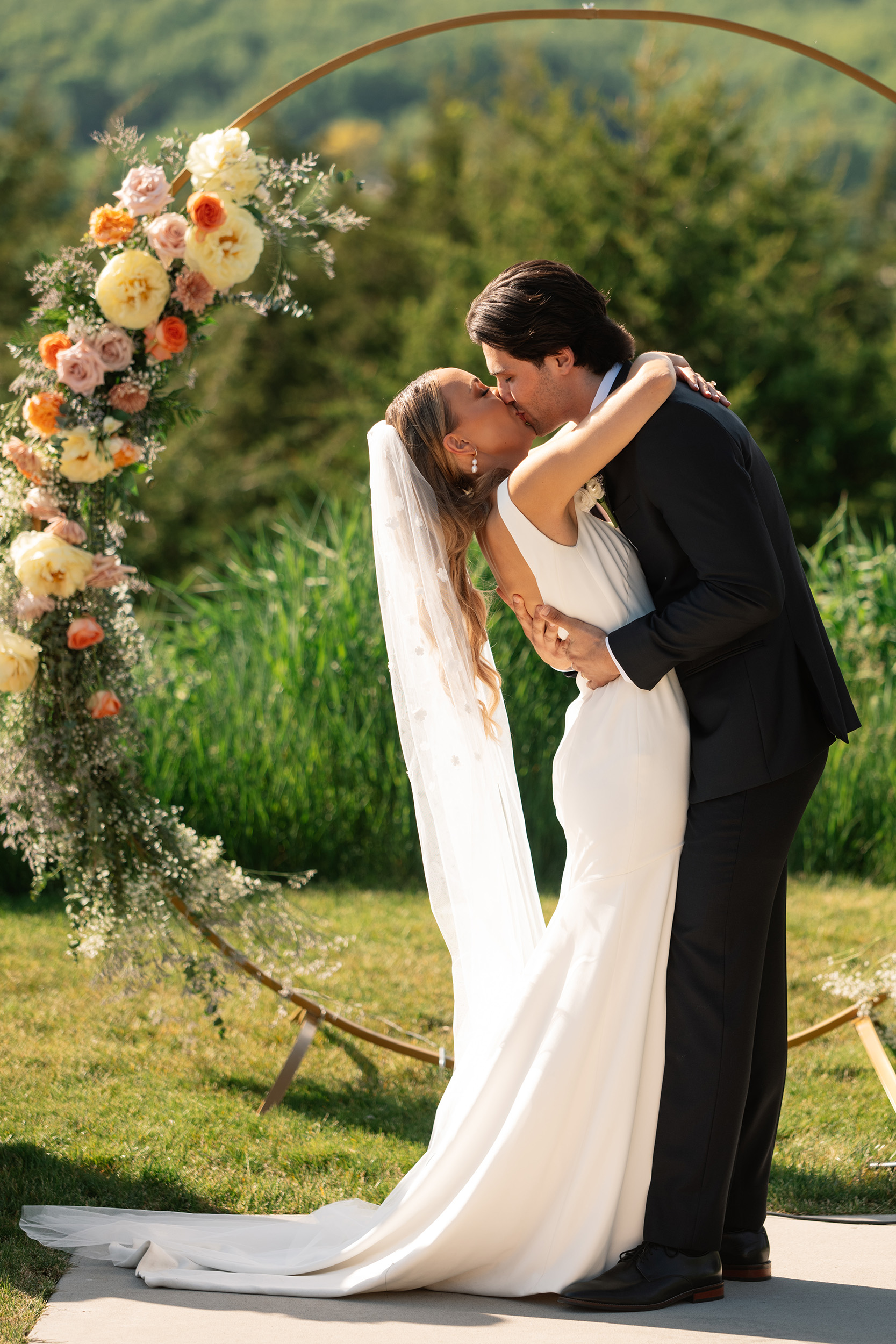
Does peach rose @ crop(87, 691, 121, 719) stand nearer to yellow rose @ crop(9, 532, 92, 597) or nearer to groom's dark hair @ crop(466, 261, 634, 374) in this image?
yellow rose @ crop(9, 532, 92, 597)

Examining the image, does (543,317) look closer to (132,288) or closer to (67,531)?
(132,288)

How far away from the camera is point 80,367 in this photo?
3680 mm

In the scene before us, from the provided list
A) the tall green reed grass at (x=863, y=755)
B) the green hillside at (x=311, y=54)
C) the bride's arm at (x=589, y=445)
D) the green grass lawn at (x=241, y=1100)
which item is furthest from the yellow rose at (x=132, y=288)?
the green hillside at (x=311, y=54)

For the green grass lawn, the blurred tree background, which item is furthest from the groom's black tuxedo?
the blurred tree background

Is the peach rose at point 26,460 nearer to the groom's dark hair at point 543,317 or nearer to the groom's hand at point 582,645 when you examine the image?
the groom's dark hair at point 543,317

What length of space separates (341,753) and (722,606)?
14.7 ft

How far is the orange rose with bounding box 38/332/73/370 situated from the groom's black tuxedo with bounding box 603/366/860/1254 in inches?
71.7

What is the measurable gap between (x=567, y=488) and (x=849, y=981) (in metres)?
2.27

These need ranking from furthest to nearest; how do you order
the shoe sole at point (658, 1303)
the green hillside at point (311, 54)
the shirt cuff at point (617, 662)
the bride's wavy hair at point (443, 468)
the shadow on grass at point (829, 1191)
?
1. the green hillside at point (311, 54)
2. the shadow on grass at point (829, 1191)
3. the bride's wavy hair at point (443, 468)
4. the shirt cuff at point (617, 662)
5. the shoe sole at point (658, 1303)

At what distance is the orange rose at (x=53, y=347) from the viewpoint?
3.72 meters

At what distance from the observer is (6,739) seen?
3826 millimetres

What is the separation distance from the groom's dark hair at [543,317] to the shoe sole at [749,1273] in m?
2.01

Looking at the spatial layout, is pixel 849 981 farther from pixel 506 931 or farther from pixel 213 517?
pixel 213 517

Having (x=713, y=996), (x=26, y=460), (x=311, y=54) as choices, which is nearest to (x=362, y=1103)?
(x=713, y=996)
